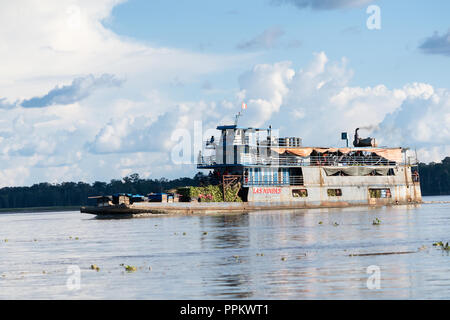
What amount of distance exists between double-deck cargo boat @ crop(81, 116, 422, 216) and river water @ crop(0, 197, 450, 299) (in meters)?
29.6

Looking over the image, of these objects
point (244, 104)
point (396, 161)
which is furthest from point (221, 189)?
point (396, 161)

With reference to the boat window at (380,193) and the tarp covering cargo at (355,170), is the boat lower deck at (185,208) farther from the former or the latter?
the boat window at (380,193)

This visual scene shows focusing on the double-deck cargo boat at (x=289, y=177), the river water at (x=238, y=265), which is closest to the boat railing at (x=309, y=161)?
the double-deck cargo boat at (x=289, y=177)

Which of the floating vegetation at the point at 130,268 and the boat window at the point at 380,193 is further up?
the boat window at the point at 380,193

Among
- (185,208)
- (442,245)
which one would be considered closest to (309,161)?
(185,208)

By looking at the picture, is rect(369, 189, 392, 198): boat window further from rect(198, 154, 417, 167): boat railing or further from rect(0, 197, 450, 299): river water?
rect(0, 197, 450, 299): river water

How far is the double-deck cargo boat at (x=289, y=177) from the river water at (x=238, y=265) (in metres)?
29.6

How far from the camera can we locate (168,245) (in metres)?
38.4

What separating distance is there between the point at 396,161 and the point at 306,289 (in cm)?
7193

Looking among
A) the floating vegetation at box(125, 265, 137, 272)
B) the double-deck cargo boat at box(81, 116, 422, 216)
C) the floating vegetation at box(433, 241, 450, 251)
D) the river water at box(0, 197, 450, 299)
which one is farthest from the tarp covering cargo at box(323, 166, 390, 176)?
the floating vegetation at box(125, 265, 137, 272)

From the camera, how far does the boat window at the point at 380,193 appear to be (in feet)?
288

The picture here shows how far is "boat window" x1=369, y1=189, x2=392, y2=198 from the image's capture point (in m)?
87.9
